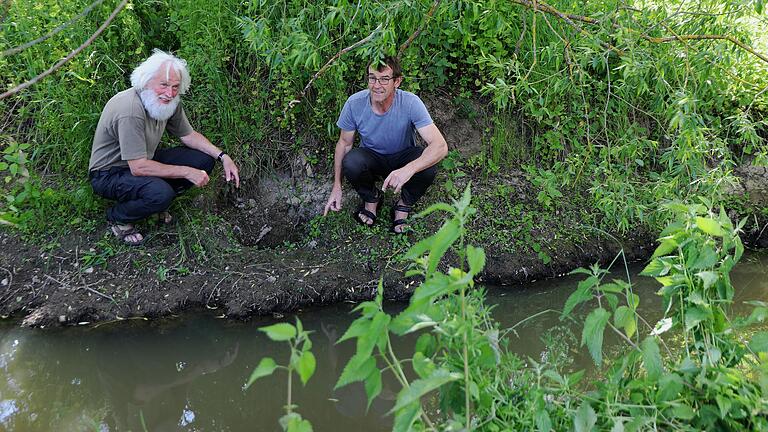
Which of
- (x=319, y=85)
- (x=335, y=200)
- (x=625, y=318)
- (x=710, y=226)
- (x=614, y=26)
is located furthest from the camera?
(x=319, y=85)

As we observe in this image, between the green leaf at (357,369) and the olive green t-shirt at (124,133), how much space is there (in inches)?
107

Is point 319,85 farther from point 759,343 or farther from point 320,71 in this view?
point 759,343

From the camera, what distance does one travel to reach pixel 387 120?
4.28 meters

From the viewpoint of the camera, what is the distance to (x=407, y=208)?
179 inches

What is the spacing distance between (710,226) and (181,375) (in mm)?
2625

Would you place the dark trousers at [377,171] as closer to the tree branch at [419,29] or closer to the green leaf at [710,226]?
the tree branch at [419,29]

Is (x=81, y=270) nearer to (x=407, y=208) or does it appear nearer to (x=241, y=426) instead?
(x=241, y=426)

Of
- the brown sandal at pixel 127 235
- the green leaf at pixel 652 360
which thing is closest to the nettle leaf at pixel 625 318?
the green leaf at pixel 652 360

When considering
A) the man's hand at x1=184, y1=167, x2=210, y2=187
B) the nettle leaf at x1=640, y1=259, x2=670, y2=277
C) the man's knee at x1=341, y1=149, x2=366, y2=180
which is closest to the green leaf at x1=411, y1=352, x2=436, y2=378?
the nettle leaf at x1=640, y1=259, x2=670, y2=277

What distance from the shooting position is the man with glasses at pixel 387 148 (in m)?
4.15

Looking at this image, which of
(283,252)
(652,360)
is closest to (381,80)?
(283,252)

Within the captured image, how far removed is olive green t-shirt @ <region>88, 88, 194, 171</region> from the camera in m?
3.95

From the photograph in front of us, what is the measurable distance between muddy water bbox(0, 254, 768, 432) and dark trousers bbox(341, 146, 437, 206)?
0.86m

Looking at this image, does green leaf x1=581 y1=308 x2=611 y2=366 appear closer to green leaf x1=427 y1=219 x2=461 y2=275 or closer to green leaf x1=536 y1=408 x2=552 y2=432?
green leaf x1=536 y1=408 x2=552 y2=432
